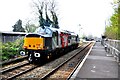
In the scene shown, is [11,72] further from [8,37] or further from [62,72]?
[8,37]

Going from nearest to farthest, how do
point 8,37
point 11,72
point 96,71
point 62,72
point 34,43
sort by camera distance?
point 96,71
point 11,72
point 62,72
point 34,43
point 8,37

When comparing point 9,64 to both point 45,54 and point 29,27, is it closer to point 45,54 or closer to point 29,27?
point 45,54

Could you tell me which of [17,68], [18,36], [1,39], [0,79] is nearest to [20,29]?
[18,36]

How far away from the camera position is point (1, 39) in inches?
1119

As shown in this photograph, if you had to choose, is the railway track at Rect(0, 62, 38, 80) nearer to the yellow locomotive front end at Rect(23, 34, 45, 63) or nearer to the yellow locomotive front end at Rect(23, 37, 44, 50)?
the yellow locomotive front end at Rect(23, 34, 45, 63)

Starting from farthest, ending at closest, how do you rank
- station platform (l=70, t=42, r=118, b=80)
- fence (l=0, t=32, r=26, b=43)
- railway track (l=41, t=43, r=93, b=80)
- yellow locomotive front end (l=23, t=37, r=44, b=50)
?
fence (l=0, t=32, r=26, b=43)
yellow locomotive front end (l=23, t=37, r=44, b=50)
railway track (l=41, t=43, r=93, b=80)
station platform (l=70, t=42, r=118, b=80)

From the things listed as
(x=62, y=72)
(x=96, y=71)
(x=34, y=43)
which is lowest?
(x=62, y=72)

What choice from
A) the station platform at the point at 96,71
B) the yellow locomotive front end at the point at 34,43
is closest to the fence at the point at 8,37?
the yellow locomotive front end at the point at 34,43

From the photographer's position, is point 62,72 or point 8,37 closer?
point 62,72

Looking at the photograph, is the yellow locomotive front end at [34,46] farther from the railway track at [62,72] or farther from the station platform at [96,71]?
the station platform at [96,71]

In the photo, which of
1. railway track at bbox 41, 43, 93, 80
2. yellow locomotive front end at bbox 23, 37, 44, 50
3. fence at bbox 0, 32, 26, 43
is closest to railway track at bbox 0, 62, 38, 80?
railway track at bbox 41, 43, 93, 80

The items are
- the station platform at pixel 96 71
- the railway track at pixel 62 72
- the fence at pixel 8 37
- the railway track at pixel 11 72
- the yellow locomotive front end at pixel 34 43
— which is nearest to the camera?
the station platform at pixel 96 71

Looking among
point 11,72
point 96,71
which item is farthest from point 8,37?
point 96,71

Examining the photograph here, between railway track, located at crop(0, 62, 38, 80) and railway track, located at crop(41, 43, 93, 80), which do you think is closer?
railway track, located at crop(0, 62, 38, 80)
